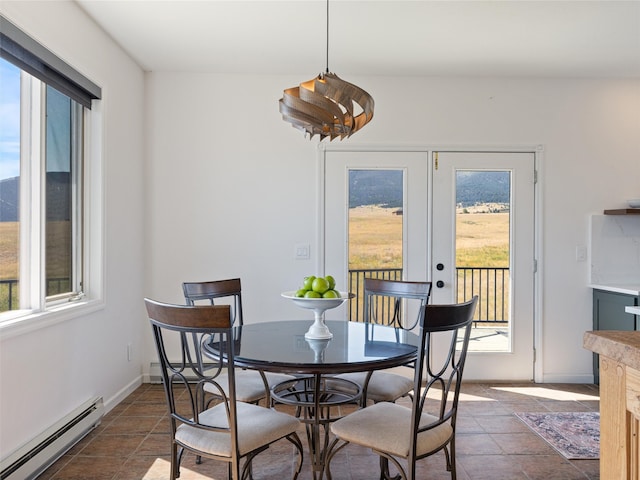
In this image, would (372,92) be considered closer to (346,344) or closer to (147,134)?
(147,134)

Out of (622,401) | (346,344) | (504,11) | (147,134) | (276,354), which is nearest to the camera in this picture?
(622,401)

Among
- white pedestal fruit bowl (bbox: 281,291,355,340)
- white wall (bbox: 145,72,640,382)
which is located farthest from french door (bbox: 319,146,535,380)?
white pedestal fruit bowl (bbox: 281,291,355,340)

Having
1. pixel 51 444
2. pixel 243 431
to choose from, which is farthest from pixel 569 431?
pixel 51 444

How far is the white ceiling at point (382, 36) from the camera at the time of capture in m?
2.88

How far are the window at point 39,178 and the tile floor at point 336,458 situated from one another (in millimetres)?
882

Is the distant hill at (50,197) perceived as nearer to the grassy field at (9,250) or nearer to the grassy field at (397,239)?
the grassy field at (9,250)

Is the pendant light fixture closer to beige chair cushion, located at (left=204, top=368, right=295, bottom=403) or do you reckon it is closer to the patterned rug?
beige chair cushion, located at (left=204, top=368, right=295, bottom=403)

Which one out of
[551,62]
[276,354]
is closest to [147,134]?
[276,354]

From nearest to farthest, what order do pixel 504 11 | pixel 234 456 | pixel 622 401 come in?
1. pixel 622 401
2. pixel 234 456
3. pixel 504 11

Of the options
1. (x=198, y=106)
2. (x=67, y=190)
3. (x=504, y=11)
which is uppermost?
(x=504, y=11)

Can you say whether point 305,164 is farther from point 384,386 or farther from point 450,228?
point 384,386

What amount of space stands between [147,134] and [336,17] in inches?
76.8

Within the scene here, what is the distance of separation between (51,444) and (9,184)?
1.39 meters

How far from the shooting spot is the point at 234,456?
1.75 m
